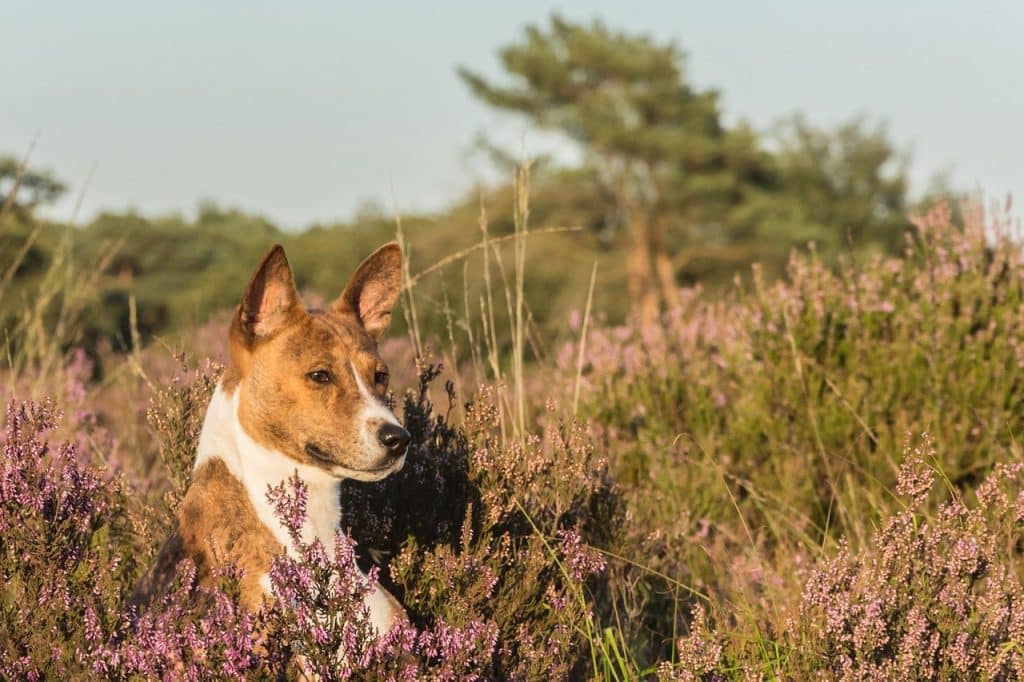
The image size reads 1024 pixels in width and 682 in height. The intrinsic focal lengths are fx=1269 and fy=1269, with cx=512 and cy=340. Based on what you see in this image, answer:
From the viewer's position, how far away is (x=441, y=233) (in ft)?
136

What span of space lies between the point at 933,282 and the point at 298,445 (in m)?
5.42

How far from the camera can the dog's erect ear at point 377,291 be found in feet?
14.3

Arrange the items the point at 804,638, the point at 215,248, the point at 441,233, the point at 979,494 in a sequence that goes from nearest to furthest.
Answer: the point at 804,638
the point at 979,494
the point at 441,233
the point at 215,248

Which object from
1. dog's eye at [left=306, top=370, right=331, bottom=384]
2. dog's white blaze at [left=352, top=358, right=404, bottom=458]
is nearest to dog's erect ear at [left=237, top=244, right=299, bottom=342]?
dog's eye at [left=306, top=370, right=331, bottom=384]

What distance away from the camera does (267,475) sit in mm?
3791

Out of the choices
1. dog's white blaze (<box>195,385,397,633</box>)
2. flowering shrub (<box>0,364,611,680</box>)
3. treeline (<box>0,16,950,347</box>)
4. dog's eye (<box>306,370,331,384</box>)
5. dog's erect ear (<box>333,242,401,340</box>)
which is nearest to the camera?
flowering shrub (<box>0,364,611,680</box>)

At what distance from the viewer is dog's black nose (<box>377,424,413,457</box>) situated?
3.69 metres

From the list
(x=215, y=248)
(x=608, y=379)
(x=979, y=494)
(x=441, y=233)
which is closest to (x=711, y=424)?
(x=608, y=379)

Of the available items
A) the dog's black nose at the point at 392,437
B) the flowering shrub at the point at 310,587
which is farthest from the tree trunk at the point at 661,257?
the dog's black nose at the point at 392,437

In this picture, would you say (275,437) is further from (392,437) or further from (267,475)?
(392,437)

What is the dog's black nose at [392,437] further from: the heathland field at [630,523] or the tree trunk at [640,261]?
the tree trunk at [640,261]

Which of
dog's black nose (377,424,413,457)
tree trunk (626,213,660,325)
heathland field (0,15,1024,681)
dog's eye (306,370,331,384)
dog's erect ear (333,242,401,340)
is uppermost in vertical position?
dog's erect ear (333,242,401,340)

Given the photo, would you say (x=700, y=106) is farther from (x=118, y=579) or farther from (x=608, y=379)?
(x=118, y=579)

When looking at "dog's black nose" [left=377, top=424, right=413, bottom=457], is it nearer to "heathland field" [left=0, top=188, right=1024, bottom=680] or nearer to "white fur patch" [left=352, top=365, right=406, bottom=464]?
"white fur patch" [left=352, top=365, right=406, bottom=464]
